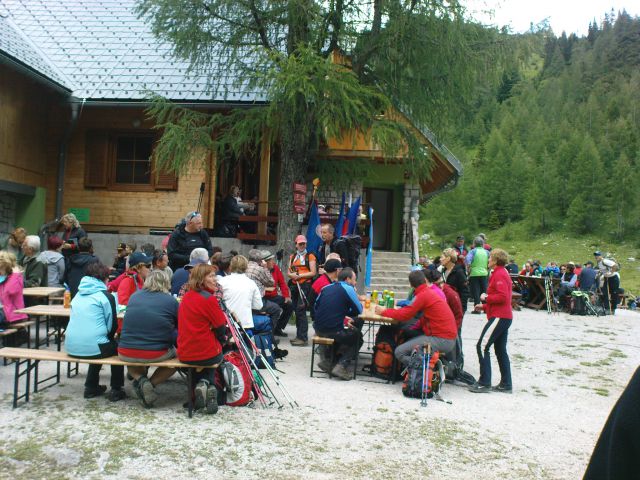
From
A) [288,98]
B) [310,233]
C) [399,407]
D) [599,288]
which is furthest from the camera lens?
[599,288]

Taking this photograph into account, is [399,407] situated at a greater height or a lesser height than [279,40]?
lesser

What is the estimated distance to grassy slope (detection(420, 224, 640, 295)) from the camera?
6038 cm

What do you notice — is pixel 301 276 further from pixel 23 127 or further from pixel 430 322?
pixel 23 127

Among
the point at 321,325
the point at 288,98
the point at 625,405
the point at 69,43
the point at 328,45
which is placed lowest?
the point at 321,325

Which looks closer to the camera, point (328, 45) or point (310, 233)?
point (328, 45)

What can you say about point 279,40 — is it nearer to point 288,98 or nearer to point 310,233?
point 288,98

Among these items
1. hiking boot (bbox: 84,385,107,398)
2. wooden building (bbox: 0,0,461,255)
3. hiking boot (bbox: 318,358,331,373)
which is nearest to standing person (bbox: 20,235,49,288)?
hiking boot (bbox: 84,385,107,398)

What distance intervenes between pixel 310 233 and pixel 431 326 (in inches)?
259

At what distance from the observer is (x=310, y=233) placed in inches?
528

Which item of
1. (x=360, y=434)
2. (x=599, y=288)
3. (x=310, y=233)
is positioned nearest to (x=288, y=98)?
(x=310, y=233)

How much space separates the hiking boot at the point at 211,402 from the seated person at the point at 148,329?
586 mm

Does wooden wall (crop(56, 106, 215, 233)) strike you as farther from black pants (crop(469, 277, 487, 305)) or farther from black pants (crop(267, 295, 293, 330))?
black pants (crop(469, 277, 487, 305))

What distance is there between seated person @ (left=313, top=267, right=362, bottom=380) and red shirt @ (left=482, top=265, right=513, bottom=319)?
1690mm

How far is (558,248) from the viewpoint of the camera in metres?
67.9
